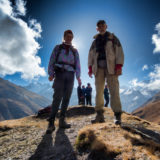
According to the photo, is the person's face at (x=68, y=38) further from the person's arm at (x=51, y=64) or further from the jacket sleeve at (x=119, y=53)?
the jacket sleeve at (x=119, y=53)

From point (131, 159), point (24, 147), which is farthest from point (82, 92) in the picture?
point (131, 159)

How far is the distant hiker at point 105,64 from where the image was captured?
14.4 ft

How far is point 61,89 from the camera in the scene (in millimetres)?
4719

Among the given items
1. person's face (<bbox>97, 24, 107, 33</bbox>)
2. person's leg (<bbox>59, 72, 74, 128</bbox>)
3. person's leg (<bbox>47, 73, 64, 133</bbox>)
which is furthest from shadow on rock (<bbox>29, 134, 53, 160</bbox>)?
person's face (<bbox>97, 24, 107, 33</bbox>)

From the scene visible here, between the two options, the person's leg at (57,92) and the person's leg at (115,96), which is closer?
the person's leg at (115,96)

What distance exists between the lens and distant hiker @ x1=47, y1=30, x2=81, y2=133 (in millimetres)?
4668

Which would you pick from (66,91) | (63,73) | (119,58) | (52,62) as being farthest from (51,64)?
(119,58)

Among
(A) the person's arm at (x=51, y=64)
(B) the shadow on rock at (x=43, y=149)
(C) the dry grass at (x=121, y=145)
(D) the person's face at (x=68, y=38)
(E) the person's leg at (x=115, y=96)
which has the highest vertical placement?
(D) the person's face at (x=68, y=38)

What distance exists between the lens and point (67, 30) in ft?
17.6

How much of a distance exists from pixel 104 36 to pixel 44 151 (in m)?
4.26

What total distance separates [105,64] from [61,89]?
6.21ft

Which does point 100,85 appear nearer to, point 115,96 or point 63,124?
point 115,96

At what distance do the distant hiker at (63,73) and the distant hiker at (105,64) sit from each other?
2.48ft

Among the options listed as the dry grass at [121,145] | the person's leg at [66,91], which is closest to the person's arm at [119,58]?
the person's leg at [66,91]
